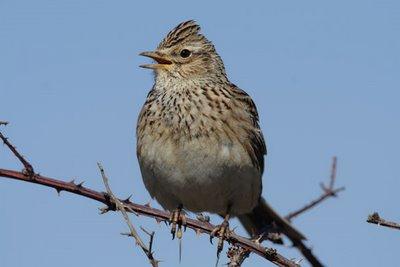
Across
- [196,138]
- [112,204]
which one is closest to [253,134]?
[196,138]

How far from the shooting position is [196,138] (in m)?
6.10

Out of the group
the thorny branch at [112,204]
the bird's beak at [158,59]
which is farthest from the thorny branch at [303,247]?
the bird's beak at [158,59]

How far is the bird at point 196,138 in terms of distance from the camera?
20.0 feet

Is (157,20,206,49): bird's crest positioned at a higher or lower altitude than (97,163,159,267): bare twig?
higher

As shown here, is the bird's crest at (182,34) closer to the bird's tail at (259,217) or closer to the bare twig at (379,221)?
the bird's tail at (259,217)

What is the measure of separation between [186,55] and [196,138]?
1294 millimetres

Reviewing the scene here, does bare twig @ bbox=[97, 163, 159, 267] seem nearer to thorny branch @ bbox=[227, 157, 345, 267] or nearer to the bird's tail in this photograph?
thorny branch @ bbox=[227, 157, 345, 267]

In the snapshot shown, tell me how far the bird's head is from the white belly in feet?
2.91

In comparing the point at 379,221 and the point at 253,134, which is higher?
the point at 253,134

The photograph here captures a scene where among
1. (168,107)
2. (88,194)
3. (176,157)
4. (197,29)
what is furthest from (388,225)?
(197,29)

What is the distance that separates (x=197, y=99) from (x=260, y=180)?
1027 mm

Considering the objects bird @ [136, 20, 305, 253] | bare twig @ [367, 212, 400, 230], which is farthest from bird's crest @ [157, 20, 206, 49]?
bare twig @ [367, 212, 400, 230]

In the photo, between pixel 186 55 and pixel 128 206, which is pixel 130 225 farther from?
pixel 186 55

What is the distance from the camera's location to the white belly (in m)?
6.08
